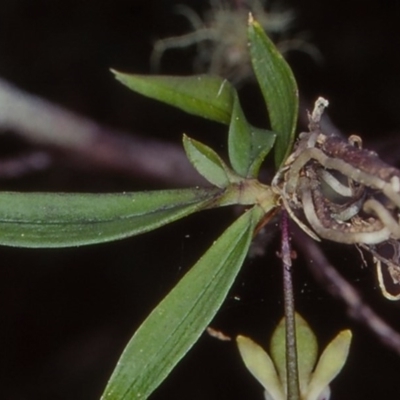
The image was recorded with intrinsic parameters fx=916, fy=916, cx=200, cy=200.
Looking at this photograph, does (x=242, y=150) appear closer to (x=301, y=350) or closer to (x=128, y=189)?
(x=301, y=350)

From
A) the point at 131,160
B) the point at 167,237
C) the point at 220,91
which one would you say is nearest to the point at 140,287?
the point at 167,237

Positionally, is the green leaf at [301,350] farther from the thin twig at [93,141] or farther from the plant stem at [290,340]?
the thin twig at [93,141]

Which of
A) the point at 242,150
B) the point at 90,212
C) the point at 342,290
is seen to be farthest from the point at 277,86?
the point at 342,290

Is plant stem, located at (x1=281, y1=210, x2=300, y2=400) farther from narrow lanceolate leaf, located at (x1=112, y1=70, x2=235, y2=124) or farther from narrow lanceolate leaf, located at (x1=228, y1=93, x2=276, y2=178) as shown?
narrow lanceolate leaf, located at (x1=112, y1=70, x2=235, y2=124)

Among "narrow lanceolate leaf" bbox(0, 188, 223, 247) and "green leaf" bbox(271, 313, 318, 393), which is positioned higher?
"narrow lanceolate leaf" bbox(0, 188, 223, 247)

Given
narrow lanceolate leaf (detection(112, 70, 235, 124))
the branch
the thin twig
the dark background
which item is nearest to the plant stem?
narrow lanceolate leaf (detection(112, 70, 235, 124))

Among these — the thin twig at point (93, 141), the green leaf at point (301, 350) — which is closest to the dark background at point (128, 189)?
the thin twig at point (93, 141)

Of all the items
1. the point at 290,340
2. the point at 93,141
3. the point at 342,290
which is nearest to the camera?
the point at 290,340
